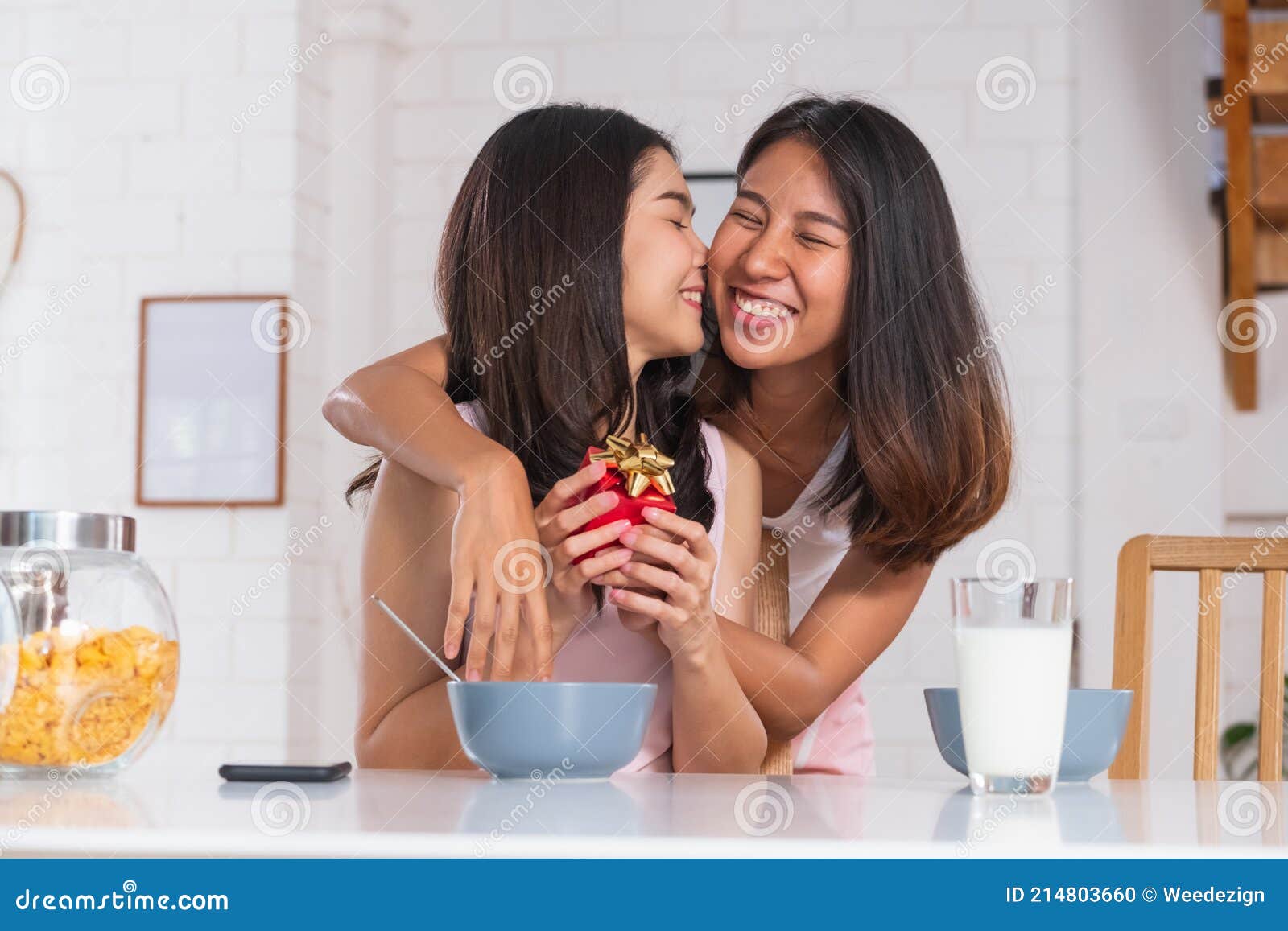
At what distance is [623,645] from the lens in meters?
1.29

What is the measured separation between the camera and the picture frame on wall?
2494mm

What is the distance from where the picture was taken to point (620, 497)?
3.39ft

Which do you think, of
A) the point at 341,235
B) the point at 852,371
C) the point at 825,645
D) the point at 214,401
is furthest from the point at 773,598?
the point at 341,235

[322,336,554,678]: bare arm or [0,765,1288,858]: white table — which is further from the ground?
[322,336,554,678]: bare arm

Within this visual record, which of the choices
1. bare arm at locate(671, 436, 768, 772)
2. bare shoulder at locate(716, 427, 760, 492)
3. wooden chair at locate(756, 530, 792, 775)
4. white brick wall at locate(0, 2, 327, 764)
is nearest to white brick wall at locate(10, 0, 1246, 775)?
white brick wall at locate(0, 2, 327, 764)

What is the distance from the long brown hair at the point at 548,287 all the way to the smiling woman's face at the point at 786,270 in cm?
16

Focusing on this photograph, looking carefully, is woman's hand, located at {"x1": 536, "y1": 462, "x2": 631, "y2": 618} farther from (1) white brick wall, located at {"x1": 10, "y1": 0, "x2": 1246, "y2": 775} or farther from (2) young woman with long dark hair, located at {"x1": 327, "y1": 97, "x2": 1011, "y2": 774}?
(1) white brick wall, located at {"x1": 10, "y1": 0, "x2": 1246, "y2": 775}

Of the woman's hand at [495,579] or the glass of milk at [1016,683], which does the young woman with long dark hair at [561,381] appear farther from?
the glass of milk at [1016,683]

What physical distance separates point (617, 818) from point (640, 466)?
1.44 feet

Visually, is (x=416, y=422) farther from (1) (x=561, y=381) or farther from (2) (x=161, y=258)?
(2) (x=161, y=258)

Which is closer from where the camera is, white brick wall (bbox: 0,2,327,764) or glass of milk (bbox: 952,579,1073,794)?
glass of milk (bbox: 952,579,1073,794)

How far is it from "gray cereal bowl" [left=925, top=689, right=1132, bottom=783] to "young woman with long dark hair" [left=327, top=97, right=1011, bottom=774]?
47 cm

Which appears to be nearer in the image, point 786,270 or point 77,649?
point 77,649
